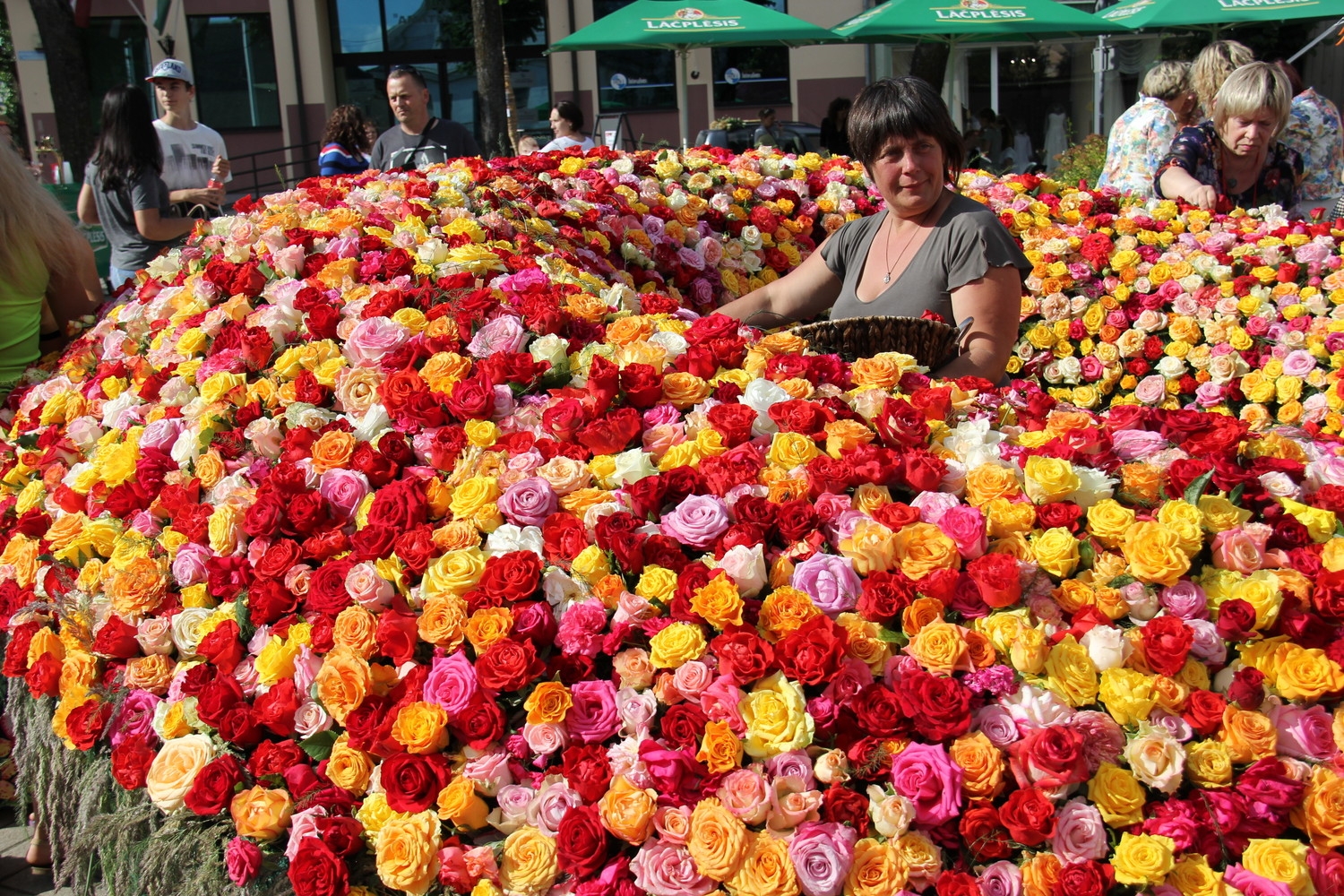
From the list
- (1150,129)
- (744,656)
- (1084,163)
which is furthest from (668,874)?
(1084,163)

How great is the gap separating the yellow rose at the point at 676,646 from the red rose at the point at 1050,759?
1.50ft

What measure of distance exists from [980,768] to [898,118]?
1.79 metres

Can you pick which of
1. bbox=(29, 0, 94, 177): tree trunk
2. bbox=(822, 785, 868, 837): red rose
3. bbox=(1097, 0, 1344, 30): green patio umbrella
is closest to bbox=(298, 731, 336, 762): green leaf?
bbox=(822, 785, 868, 837): red rose

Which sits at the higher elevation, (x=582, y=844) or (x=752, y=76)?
(x=752, y=76)

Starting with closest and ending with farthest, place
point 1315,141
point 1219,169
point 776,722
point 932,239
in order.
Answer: point 776,722 < point 932,239 < point 1219,169 < point 1315,141

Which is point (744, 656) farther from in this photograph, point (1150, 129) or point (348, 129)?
point (348, 129)

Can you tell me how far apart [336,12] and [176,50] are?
8.90ft

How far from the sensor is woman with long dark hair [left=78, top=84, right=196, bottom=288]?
15.5 feet

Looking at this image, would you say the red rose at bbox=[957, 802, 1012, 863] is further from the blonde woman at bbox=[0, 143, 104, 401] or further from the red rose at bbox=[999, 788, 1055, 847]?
the blonde woman at bbox=[0, 143, 104, 401]

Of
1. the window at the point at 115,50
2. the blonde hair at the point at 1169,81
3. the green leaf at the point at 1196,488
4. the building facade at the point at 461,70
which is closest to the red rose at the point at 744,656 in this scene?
the green leaf at the point at 1196,488

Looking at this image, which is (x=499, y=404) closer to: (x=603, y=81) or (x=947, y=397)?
(x=947, y=397)

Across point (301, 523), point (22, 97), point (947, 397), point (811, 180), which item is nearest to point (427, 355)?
point (301, 523)

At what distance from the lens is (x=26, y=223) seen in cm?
333

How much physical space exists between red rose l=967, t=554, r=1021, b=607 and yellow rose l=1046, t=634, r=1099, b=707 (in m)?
0.10
